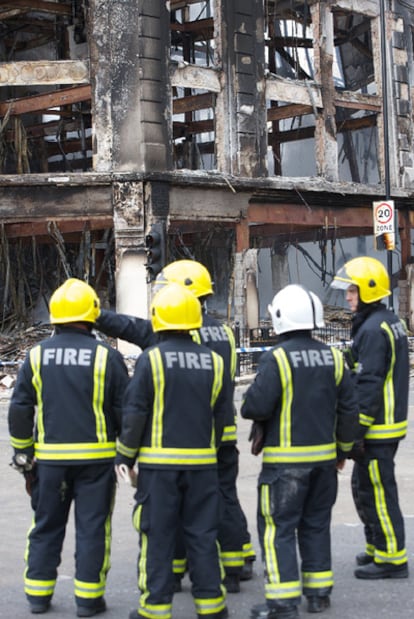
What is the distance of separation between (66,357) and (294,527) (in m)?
1.59

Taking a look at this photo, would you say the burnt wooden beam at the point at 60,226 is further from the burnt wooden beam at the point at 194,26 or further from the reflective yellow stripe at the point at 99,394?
the reflective yellow stripe at the point at 99,394

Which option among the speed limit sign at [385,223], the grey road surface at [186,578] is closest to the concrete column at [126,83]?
the speed limit sign at [385,223]

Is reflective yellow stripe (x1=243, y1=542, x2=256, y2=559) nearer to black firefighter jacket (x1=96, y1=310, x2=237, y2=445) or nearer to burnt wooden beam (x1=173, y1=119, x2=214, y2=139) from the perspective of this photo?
black firefighter jacket (x1=96, y1=310, x2=237, y2=445)

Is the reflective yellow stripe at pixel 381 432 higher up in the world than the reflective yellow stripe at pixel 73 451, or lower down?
lower down

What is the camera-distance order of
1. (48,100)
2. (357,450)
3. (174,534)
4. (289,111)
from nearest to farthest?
1. (174,534)
2. (357,450)
3. (48,100)
4. (289,111)

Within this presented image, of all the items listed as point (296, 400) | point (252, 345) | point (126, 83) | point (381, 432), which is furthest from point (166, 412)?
point (126, 83)

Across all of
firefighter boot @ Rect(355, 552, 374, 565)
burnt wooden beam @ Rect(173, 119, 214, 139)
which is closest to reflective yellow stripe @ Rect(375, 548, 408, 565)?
firefighter boot @ Rect(355, 552, 374, 565)

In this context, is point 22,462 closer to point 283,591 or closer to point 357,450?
point 283,591

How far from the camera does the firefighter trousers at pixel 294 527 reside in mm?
5387

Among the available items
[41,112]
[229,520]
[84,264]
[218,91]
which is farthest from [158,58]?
[229,520]

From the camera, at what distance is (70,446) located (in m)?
5.56

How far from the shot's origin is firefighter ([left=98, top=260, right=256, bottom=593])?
5957mm

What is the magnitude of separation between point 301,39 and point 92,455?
22932mm

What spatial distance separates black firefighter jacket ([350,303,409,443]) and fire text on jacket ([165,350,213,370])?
118 cm
